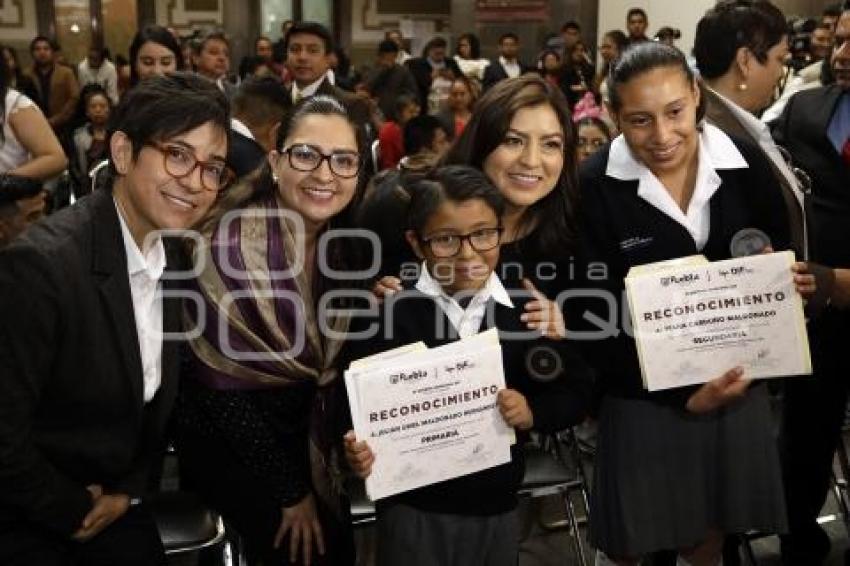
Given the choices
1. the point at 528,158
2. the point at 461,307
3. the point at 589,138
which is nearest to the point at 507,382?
the point at 461,307

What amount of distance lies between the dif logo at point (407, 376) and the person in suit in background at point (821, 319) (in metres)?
1.19

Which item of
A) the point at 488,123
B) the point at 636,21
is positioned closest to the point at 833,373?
the point at 488,123

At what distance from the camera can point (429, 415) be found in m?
2.00

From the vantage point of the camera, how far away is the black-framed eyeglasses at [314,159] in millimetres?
2168

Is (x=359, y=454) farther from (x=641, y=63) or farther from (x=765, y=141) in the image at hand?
(x=765, y=141)

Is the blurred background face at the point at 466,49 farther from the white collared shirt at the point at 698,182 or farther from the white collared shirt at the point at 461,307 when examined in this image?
the white collared shirt at the point at 461,307

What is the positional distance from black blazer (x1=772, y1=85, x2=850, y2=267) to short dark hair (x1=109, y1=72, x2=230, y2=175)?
183 cm

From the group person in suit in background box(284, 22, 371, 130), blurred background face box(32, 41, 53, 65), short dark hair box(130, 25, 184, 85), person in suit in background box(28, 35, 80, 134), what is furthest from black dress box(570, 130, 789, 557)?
blurred background face box(32, 41, 53, 65)

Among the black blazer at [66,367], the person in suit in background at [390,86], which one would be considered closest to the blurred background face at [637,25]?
the person in suit in background at [390,86]

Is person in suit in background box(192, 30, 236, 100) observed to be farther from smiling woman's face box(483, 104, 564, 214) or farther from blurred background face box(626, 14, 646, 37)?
blurred background face box(626, 14, 646, 37)

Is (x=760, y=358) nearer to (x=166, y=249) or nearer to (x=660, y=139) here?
(x=660, y=139)

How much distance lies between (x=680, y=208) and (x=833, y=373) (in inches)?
49.0

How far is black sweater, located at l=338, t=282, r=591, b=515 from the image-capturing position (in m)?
2.05

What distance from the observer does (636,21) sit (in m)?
10.5
